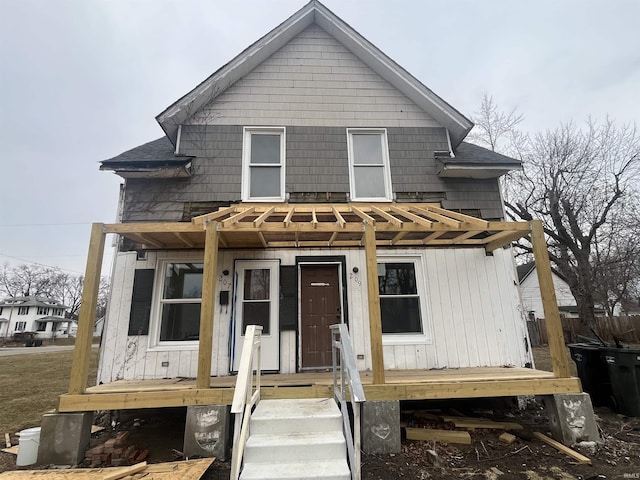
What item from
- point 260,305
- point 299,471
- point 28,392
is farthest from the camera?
point 28,392

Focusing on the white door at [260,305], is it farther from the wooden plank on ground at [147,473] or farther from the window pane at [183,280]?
the wooden plank on ground at [147,473]

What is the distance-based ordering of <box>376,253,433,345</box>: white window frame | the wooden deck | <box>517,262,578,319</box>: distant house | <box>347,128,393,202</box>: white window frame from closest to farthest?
1. the wooden deck
2. <box>376,253,433,345</box>: white window frame
3. <box>347,128,393,202</box>: white window frame
4. <box>517,262,578,319</box>: distant house

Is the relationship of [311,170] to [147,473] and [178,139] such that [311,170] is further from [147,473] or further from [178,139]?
[147,473]

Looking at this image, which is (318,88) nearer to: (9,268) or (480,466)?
(480,466)

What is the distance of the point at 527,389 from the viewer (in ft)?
14.1

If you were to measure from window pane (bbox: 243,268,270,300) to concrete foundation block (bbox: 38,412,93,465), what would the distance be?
2.87 meters

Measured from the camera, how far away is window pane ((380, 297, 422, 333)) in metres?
6.10

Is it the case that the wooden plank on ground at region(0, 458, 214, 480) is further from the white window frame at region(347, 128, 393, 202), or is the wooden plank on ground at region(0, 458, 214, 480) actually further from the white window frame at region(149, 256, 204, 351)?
the white window frame at region(347, 128, 393, 202)

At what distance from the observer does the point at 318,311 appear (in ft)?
19.9

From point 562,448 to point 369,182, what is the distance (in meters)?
5.17

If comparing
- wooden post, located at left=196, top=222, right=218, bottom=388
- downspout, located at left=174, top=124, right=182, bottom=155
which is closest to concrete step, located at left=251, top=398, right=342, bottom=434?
wooden post, located at left=196, top=222, right=218, bottom=388

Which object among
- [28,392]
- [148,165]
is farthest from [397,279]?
[28,392]

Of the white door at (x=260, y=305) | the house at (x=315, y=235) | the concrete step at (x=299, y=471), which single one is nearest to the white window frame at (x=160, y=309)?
the house at (x=315, y=235)

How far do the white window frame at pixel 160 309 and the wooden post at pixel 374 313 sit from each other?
131 inches
